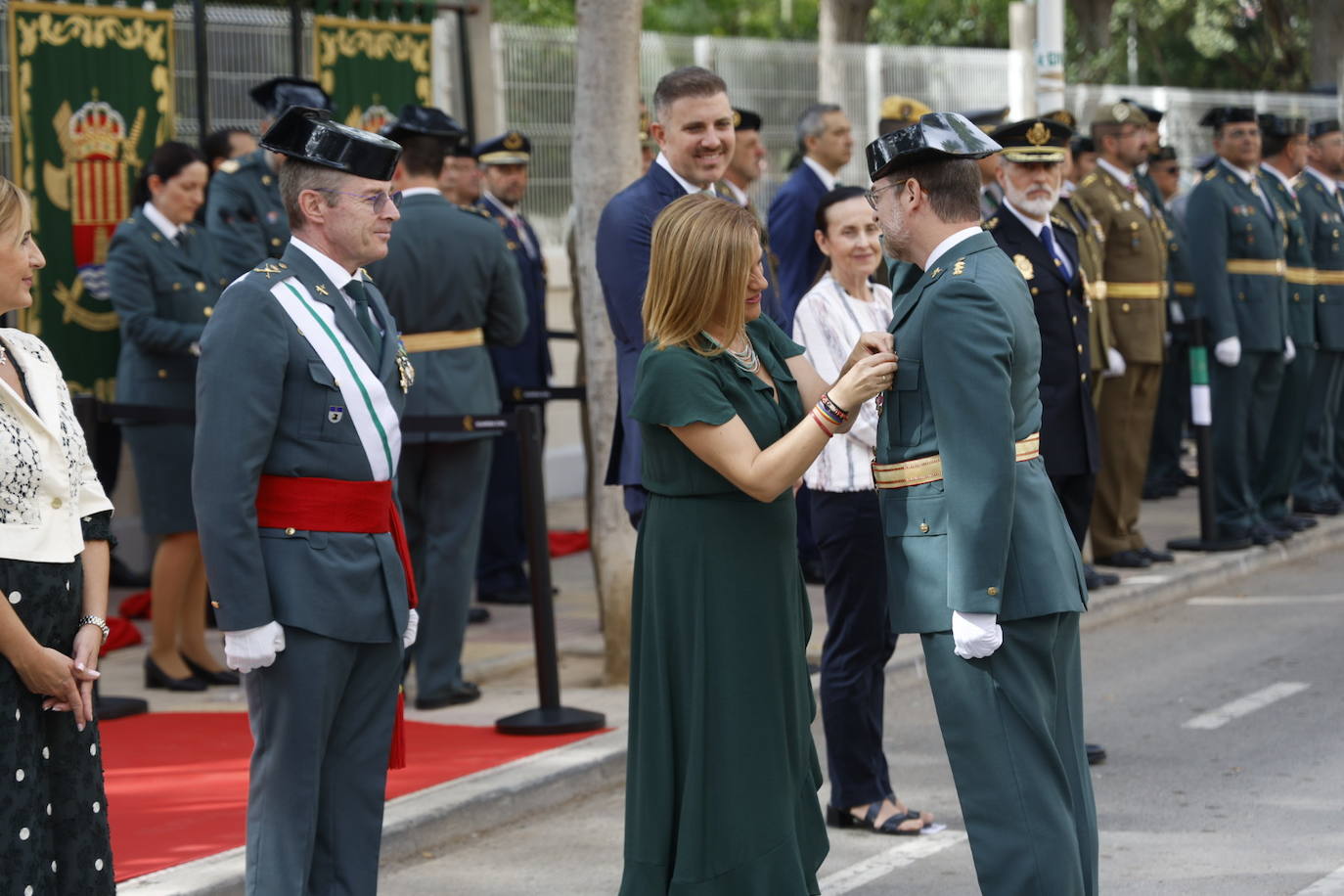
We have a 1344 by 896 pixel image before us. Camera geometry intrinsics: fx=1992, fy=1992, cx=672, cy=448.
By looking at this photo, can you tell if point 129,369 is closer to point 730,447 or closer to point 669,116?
point 669,116

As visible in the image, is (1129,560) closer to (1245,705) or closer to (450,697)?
(1245,705)

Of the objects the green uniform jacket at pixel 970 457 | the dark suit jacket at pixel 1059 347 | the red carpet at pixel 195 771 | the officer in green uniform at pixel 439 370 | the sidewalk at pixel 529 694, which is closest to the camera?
the green uniform jacket at pixel 970 457

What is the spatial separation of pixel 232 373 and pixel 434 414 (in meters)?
3.34

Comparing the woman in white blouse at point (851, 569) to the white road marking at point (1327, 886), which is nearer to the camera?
the white road marking at point (1327, 886)

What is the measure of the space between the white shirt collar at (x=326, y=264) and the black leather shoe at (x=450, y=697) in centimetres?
345

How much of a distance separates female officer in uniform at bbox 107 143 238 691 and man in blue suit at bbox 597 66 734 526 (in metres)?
2.57

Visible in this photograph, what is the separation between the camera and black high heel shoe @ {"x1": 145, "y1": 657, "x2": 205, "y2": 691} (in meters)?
8.08

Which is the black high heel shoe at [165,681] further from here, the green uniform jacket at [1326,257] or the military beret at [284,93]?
the green uniform jacket at [1326,257]

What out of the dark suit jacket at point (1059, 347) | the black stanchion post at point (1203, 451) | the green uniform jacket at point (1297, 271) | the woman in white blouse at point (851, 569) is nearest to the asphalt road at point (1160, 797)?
the woman in white blouse at point (851, 569)

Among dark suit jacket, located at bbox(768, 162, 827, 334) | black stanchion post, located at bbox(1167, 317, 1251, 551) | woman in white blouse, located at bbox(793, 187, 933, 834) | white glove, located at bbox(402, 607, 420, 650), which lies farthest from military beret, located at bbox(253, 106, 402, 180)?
black stanchion post, located at bbox(1167, 317, 1251, 551)

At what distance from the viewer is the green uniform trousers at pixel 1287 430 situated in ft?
39.4

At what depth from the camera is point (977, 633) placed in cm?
424

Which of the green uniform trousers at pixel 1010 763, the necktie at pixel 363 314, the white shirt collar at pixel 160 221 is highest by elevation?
the white shirt collar at pixel 160 221

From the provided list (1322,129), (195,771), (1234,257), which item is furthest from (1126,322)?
(195,771)
